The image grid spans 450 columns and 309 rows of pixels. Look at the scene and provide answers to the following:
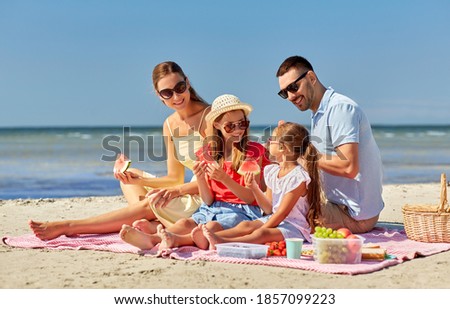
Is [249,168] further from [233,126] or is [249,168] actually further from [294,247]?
[294,247]

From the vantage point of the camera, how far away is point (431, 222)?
239 inches

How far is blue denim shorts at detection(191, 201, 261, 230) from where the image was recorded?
5.89 m

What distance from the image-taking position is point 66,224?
21.0 ft

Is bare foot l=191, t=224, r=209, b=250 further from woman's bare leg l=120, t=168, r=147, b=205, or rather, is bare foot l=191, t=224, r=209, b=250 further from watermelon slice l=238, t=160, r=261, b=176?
woman's bare leg l=120, t=168, r=147, b=205

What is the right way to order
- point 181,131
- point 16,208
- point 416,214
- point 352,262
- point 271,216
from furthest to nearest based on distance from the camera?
point 16,208 < point 181,131 < point 416,214 < point 271,216 < point 352,262

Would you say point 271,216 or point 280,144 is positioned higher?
point 280,144

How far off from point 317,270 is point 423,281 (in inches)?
29.1

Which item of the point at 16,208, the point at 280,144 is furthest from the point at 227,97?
the point at 16,208

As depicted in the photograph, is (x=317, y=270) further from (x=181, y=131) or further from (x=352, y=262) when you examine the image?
(x=181, y=131)

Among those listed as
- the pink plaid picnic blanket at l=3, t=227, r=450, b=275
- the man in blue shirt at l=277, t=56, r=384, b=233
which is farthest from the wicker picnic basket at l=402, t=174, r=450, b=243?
the man in blue shirt at l=277, t=56, r=384, b=233

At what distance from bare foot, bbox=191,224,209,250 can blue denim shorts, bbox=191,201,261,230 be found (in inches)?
10.0

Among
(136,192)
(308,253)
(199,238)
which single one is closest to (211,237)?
(199,238)

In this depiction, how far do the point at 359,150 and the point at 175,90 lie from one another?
180 centimetres

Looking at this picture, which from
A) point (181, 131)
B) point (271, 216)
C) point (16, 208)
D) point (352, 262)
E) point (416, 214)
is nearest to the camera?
point (352, 262)
